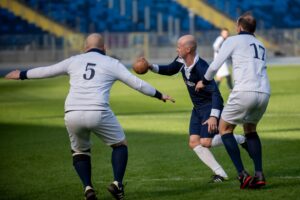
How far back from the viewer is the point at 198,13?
6550cm

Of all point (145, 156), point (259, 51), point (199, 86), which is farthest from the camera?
point (145, 156)

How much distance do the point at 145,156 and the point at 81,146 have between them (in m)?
4.33

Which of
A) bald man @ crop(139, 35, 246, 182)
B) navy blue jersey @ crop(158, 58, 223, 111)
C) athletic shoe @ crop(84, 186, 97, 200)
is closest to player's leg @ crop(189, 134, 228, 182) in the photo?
bald man @ crop(139, 35, 246, 182)

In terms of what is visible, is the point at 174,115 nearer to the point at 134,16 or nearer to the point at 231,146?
the point at 231,146

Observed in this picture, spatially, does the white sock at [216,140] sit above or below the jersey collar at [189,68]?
below

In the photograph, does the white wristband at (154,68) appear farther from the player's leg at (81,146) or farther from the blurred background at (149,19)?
the blurred background at (149,19)

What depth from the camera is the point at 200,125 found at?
11625 millimetres

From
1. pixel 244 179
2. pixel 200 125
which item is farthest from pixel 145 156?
pixel 244 179

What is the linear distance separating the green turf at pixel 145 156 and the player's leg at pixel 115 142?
0.53m

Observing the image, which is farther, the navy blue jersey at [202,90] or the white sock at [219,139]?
the white sock at [219,139]

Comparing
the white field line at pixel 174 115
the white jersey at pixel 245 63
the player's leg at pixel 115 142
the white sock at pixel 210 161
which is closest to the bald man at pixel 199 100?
the white sock at pixel 210 161

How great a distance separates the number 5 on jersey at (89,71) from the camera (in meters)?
9.89

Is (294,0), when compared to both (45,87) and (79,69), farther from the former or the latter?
(79,69)

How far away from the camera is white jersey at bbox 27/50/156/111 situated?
32.3 feet
